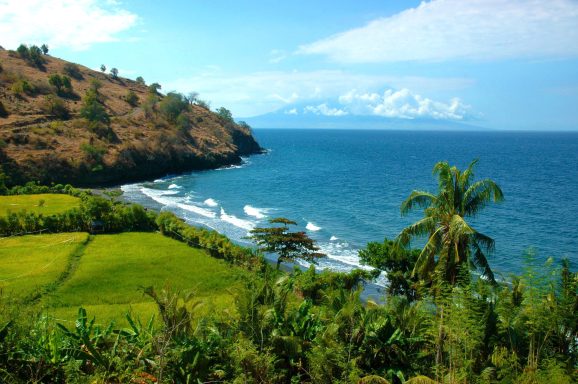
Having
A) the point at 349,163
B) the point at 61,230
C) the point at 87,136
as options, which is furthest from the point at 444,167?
the point at 349,163

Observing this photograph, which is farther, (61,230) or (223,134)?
(223,134)

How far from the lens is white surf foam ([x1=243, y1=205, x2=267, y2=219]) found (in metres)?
59.3

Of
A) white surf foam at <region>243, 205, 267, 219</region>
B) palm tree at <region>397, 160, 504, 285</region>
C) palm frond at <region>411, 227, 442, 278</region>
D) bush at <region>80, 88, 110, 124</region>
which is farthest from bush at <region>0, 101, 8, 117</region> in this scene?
palm frond at <region>411, 227, 442, 278</region>

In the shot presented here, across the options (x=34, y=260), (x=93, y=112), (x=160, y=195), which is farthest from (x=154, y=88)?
(x=34, y=260)

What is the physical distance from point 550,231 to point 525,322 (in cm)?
4167

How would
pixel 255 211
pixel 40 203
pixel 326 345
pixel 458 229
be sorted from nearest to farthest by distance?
1. pixel 326 345
2. pixel 458 229
3. pixel 40 203
4. pixel 255 211

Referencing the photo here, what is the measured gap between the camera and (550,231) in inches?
1965

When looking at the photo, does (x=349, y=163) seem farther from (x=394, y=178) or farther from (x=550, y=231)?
(x=550, y=231)

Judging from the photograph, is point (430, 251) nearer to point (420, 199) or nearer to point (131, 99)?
point (420, 199)

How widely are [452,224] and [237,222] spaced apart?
133 ft

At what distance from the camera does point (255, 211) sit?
205ft

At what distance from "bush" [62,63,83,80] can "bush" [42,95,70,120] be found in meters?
31.8

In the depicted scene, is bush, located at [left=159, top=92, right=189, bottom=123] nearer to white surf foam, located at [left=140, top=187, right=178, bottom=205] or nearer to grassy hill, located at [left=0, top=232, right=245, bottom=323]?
white surf foam, located at [left=140, top=187, right=178, bottom=205]

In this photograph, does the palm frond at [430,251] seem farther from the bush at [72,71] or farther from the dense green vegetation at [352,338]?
the bush at [72,71]
